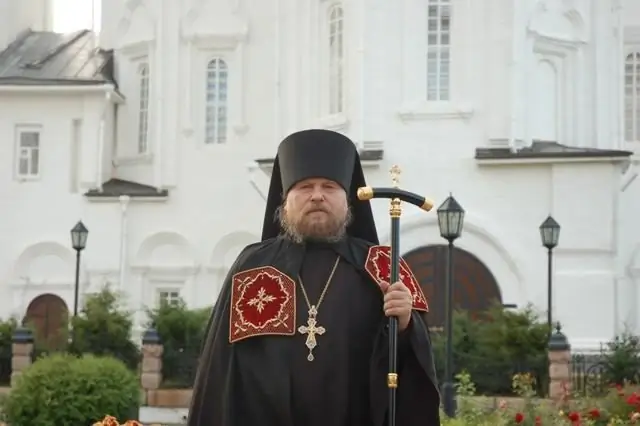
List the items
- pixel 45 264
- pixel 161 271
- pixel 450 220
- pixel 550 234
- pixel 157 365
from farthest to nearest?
pixel 45 264 < pixel 161 271 < pixel 157 365 < pixel 550 234 < pixel 450 220

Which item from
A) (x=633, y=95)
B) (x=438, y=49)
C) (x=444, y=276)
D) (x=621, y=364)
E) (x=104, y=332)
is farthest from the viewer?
(x=633, y=95)

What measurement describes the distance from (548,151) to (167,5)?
1103 centimetres

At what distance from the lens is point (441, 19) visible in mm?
25422

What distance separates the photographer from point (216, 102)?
30.0 meters

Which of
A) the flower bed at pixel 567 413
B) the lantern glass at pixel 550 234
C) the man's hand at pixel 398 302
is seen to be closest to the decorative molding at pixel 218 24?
the lantern glass at pixel 550 234

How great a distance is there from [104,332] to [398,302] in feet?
64.3

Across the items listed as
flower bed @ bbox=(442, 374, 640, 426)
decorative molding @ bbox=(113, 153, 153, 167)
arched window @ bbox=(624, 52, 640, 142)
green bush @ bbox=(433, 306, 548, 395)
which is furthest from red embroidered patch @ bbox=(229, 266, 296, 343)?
Answer: arched window @ bbox=(624, 52, 640, 142)

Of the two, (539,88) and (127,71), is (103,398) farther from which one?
(127,71)

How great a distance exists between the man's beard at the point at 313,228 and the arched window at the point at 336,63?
788 inches

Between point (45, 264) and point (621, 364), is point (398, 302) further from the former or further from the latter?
point (45, 264)

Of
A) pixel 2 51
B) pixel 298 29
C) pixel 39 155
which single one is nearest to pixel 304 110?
pixel 298 29

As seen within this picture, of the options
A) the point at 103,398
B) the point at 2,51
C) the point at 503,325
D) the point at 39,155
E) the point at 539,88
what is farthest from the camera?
the point at 2,51

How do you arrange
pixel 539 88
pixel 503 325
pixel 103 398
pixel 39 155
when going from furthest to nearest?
pixel 39 155
pixel 539 88
pixel 503 325
pixel 103 398

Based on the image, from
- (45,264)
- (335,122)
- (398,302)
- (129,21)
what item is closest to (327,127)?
(335,122)
